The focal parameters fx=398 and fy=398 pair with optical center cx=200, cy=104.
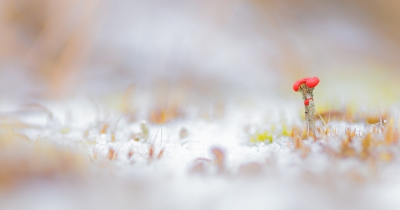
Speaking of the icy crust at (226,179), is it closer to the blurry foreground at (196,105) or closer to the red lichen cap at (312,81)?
the blurry foreground at (196,105)

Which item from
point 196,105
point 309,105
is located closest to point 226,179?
point 309,105

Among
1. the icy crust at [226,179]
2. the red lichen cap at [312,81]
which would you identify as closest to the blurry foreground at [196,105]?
the icy crust at [226,179]

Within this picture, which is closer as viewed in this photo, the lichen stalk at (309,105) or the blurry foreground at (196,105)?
the blurry foreground at (196,105)

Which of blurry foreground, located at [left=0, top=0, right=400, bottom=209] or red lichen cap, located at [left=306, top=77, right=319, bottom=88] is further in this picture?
red lichen cap, located at [left=306, top=77, right=319, bottom=88]

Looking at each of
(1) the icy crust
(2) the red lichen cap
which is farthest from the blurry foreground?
(2) the red lichen cap

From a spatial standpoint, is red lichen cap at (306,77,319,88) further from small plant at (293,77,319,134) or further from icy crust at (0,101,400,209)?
icy crust at (0,101,400,209)

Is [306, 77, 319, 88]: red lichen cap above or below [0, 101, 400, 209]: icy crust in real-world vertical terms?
above

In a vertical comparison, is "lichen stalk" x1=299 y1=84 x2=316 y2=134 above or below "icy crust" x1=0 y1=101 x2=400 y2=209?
above

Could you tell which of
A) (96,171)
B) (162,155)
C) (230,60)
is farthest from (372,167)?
(230,60)

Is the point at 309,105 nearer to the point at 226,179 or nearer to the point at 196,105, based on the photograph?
the point at 226,179

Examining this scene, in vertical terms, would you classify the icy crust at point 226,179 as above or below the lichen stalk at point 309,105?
below

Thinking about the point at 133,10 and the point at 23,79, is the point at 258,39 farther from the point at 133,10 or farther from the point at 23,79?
the point at 23,79
